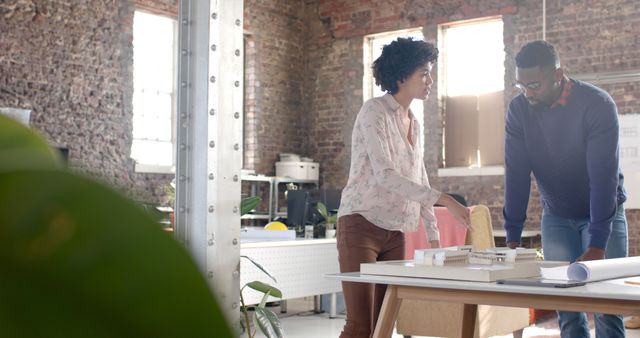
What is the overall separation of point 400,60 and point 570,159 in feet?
2.24

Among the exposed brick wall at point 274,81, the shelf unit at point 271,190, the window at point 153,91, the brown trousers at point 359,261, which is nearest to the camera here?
the brown trousers at point 359,261

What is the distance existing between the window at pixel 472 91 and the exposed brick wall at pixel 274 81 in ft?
6.51

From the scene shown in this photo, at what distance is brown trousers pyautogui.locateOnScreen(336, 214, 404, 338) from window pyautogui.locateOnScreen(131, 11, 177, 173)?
6.24m

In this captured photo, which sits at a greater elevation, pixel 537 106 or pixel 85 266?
pixel 537 106

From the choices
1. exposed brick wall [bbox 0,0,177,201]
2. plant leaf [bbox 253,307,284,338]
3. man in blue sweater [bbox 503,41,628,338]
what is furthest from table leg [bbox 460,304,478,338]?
exposed brick wall [bbox 0,0,177,201]

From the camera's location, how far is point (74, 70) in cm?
841

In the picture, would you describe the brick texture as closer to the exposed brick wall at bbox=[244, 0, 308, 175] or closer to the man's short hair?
the exposed brick wall at bbox=[244, 0, 308, 175]

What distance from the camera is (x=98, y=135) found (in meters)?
8.53

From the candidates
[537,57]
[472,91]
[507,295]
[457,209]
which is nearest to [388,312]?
[507,295]

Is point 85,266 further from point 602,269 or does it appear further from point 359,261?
point 359,261

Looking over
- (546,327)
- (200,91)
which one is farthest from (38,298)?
(546,327)

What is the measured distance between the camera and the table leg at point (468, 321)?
2828 mm

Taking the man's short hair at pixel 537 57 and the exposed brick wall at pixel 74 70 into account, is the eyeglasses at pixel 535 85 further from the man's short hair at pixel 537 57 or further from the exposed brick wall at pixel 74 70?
the exposed brick wall at pixel 74 70

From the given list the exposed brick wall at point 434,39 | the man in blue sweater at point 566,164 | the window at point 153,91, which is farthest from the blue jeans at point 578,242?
the window at point 153,91
